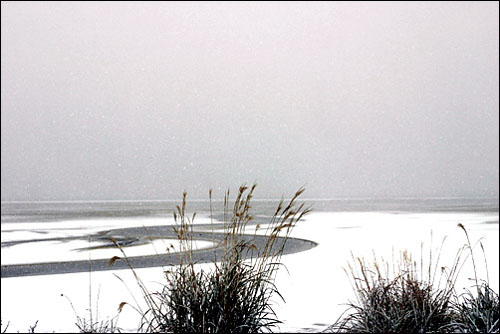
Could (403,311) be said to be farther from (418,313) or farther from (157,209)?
(157,209)

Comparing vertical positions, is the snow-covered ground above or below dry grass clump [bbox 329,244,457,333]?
below

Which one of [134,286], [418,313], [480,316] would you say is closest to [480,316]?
[480,316]

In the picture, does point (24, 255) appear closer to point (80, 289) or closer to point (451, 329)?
point (80, 289)

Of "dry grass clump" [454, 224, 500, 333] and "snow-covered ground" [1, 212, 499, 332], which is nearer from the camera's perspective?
"dry grass clump" [454, 224, 500, 333]

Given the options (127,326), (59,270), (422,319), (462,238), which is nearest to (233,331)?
(422,319)

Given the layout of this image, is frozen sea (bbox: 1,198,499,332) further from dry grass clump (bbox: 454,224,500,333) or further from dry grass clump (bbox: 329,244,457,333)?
dry grass clump (bbox: 454,224,500,333)

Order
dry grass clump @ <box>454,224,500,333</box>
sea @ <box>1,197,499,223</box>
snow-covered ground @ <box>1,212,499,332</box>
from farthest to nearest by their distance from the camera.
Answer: sea @ <box>1,197,499,223</box> < snow-covered ground @ <box>1,212,499,332</box> < dry grass clump @ <box>454,224,500,333</box>

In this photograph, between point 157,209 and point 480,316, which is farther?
point 157,209

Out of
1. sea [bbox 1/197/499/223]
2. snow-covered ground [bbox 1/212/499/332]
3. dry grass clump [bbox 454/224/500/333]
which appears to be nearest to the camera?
dry grass clump [bbox 454/224/500/333]

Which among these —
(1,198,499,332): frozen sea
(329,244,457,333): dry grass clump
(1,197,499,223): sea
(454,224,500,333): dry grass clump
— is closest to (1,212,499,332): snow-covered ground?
(1,198,499,332): frozen sea

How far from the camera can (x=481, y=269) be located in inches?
372

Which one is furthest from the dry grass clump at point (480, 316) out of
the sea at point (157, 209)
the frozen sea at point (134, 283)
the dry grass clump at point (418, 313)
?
the sea at point (157, 209)

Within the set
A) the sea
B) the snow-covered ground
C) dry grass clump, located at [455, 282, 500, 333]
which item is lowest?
the snow-covered ground

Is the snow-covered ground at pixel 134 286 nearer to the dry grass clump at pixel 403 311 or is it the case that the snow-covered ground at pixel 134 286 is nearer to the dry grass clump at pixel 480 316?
the dry grass clump at pixel 403 311
